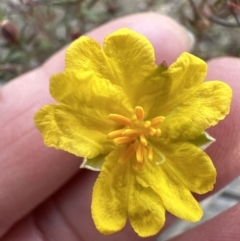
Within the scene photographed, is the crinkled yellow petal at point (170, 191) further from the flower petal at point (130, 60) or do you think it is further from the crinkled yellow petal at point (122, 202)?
the flower petal at point (130, 60)

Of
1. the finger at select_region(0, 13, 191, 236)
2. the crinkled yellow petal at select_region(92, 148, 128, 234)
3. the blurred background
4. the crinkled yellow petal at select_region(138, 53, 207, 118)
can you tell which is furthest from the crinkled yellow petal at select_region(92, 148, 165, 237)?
the blurred background

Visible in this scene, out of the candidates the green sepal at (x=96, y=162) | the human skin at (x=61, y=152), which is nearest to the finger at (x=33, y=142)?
the human skin at (x=61, y=152)

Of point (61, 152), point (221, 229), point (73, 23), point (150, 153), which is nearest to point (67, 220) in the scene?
point (61, 152)

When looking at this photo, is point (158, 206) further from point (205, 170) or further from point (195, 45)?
point (195, 45)

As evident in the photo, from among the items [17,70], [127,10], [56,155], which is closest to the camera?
[56,155]

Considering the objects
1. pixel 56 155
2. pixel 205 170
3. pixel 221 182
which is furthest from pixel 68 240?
pixel 205 170
